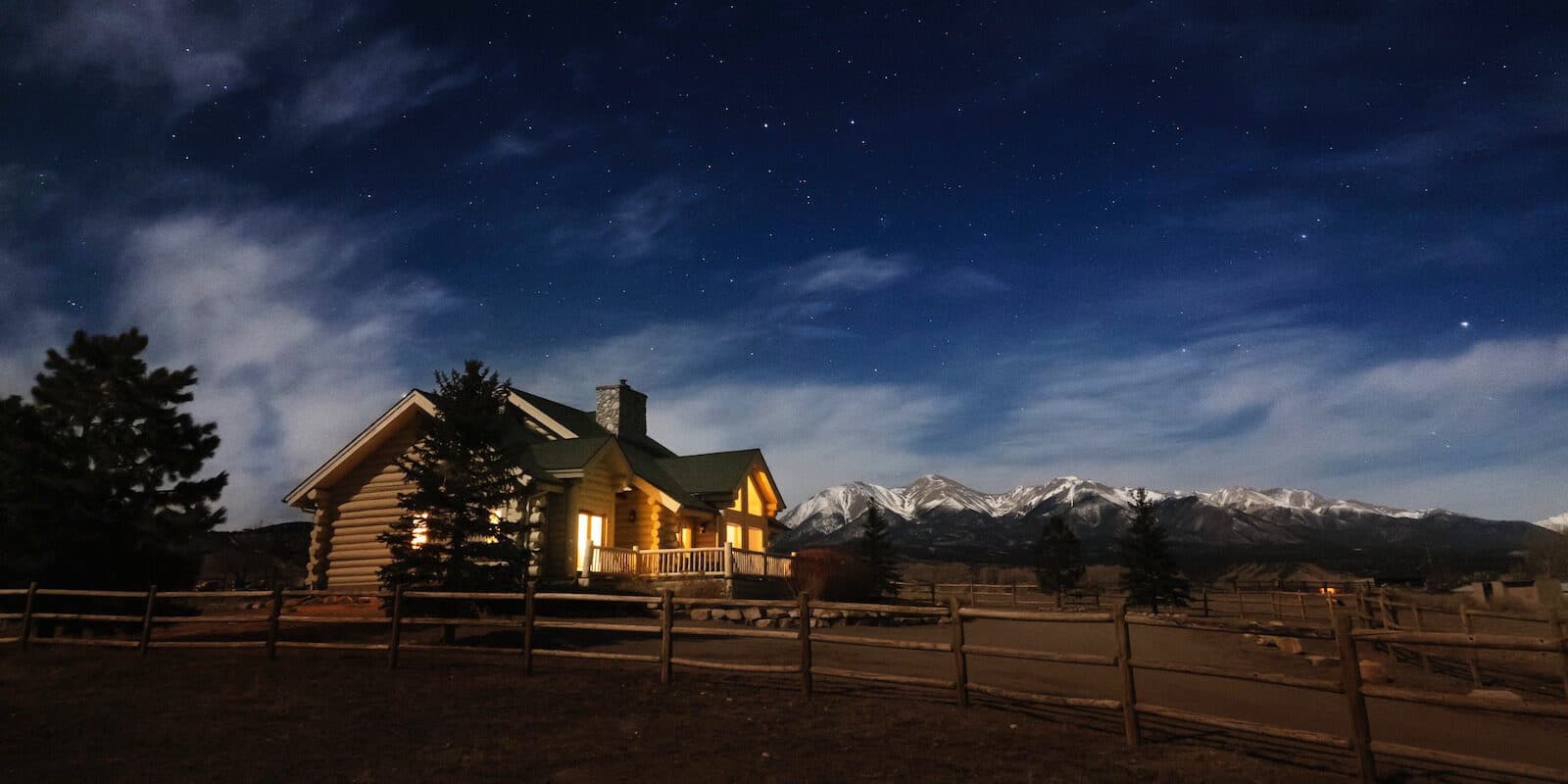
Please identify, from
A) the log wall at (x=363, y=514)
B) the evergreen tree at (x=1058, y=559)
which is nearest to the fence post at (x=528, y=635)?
the log wall at (x=363, y=514)

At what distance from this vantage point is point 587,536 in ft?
92.1

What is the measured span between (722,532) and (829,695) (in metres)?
22.1

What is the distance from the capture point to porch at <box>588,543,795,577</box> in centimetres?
2683

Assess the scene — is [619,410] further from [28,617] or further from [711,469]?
[28,617]

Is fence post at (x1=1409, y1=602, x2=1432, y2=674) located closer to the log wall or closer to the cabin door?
the cabin door

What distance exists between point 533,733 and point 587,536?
1794 centimetres

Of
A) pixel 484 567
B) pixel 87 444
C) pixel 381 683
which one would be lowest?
pixel 381 683

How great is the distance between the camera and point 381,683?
13539 mm

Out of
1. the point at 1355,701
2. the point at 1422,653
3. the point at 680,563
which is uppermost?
the point at 680,563

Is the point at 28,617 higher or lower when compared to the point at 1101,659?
higher

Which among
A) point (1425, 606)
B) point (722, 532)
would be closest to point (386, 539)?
point (722, 532)

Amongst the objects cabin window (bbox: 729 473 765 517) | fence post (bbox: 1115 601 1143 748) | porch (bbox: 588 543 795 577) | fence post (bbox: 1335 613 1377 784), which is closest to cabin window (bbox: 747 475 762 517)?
cabin window (bbox: 729 473 765 517)

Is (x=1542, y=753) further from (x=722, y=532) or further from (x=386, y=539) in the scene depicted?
(x=722, y=532)

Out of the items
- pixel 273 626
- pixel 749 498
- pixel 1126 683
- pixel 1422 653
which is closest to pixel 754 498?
pixel 749 498
